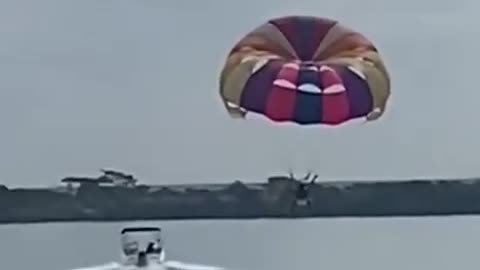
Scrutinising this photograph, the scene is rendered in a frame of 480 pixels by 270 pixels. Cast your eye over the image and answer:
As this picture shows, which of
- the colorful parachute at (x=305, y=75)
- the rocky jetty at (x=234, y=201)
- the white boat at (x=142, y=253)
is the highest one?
the colorful parachute at (x=305, y=75)

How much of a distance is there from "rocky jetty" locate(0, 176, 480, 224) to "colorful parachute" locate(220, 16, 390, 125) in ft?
2.34

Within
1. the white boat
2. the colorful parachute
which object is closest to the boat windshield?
the white boat

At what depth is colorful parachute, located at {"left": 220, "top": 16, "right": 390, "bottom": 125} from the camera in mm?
6484

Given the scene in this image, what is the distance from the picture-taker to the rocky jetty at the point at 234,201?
7.35m

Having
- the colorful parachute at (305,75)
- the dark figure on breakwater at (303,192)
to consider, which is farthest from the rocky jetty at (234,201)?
the colorful parachute at (305,75)

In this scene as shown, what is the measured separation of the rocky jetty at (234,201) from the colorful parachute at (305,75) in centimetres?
71

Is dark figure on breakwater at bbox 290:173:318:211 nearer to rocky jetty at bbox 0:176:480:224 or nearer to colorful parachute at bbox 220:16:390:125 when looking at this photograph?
rocky jetty at bbox 0:176:480:224

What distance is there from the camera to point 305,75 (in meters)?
6.53

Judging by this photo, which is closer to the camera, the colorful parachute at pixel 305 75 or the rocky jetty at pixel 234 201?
the colorful parachute at pixel 305 75

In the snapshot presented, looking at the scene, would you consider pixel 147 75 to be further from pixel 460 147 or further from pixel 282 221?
pixel 460 147

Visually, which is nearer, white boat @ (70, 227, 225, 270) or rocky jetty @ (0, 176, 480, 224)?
white boat @ (70, 227, 225, 270)

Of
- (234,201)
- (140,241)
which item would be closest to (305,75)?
(234,201)

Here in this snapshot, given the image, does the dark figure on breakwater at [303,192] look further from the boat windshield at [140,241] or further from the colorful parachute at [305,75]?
the boat windshield at [140,241]

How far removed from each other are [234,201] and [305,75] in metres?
1.22
